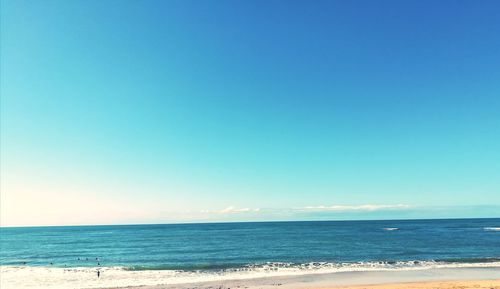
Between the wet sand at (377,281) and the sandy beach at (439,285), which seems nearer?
the sandy beach at (439,285)

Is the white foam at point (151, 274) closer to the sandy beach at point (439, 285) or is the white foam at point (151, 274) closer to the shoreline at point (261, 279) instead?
the shoreline at point (261, 279)

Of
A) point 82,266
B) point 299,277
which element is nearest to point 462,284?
point 299,277

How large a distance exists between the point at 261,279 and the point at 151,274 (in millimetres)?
13306

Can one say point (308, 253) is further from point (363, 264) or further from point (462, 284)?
point (462, 284)

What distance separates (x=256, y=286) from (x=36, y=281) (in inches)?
942

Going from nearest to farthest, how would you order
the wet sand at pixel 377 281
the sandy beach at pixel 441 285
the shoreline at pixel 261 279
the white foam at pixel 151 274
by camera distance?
the sandy beach at pixel 441 285 → the wet sand at pixel 377 281 → the shoreline at pixel 261 279 → the white foam at pixel 151 274

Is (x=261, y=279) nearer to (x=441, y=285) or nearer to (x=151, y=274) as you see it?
(x=151, y=274)

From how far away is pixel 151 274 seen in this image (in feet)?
126

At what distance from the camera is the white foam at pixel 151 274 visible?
1341 inches

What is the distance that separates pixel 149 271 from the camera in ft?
133

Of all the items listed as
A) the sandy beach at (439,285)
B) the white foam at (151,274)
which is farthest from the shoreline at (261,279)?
the sandy beach at (439,285)

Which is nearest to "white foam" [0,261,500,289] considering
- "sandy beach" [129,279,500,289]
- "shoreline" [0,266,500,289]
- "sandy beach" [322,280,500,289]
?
"shoreline" [0,266,500,289]

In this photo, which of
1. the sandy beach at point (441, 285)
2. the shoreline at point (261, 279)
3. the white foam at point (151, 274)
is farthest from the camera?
the white foam at point (151, 274)

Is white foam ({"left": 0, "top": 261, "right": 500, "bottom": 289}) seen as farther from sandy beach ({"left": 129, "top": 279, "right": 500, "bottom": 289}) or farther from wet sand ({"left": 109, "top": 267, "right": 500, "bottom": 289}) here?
sandy beach ({"left": 129, "top": 279, "right": 500, "bottom": 289})
